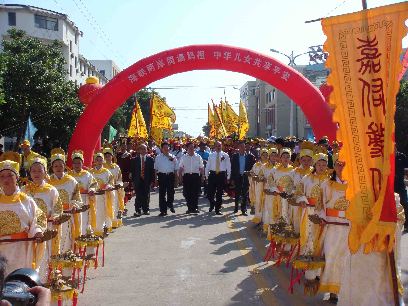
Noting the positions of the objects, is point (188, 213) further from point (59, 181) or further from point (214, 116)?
point (214, 116)

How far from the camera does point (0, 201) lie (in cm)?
540

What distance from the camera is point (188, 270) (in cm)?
796

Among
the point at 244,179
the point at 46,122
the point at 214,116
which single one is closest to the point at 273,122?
the point at 214,116

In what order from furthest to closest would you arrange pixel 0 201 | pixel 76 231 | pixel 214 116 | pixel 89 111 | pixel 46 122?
pixel 214 116, pixel 46 122, pixel 89 111, pixel 76 231, pixel 0 201

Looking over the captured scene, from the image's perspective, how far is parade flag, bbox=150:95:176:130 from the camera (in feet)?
77.4

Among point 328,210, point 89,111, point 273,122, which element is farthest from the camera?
point 273,122

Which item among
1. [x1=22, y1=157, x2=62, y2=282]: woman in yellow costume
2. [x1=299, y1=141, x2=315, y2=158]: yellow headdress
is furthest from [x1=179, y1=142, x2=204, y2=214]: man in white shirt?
[x1=22, y1=157, x2=62, y2=282]: woman in yellow costume

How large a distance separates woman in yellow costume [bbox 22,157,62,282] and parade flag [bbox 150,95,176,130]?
17.2 meters

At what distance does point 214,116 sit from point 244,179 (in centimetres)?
1737

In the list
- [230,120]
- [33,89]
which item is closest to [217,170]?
[33,89]

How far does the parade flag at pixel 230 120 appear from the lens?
95.2 ft

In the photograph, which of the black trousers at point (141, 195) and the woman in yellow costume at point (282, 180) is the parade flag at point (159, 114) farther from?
the woman in yellow costume at point (282, 180)

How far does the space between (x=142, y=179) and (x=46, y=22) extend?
43.5 meters

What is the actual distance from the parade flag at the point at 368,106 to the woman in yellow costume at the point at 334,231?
1.58 metres
